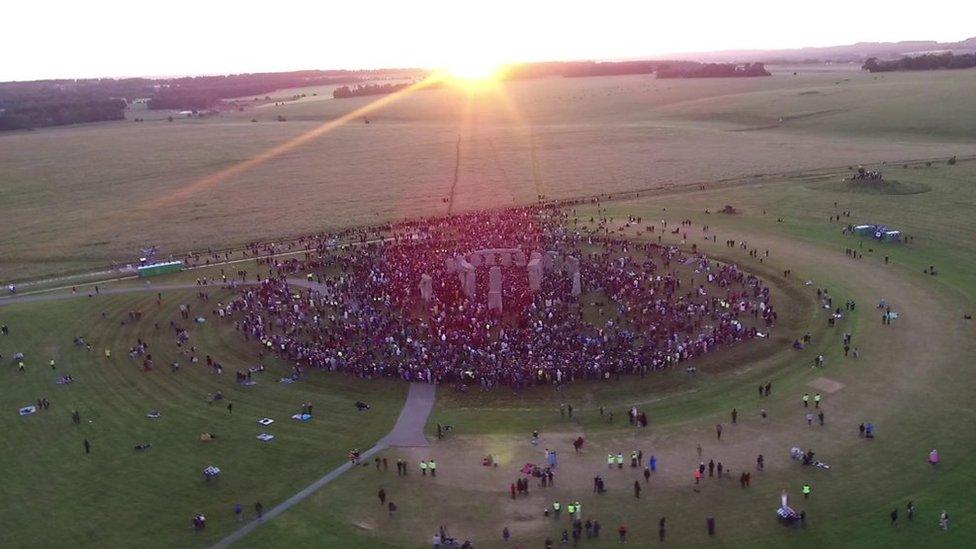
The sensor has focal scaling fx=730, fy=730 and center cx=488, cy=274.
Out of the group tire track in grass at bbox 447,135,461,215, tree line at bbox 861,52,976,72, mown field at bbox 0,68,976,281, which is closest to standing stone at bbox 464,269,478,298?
tire track in grass at bbox 447,135,461,215

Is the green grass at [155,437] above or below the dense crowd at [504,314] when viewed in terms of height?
below

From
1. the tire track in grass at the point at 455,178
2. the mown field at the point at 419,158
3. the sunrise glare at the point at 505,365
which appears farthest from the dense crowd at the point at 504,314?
the mown field at the point at 419,158

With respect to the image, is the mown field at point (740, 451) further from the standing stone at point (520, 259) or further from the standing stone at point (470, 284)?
the standing stone at point (520, 259)

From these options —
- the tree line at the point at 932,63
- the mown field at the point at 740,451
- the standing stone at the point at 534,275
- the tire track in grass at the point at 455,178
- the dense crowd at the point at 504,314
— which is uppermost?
the tree line at the point at 932,63

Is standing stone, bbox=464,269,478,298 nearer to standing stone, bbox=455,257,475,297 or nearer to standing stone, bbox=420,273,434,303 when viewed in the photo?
standing stone, bbox=455,257,475,297

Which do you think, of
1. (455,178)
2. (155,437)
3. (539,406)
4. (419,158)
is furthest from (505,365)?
(419,158)

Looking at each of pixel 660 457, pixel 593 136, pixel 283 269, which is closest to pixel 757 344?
pixel 660 457
